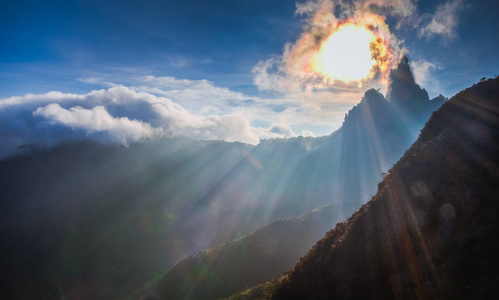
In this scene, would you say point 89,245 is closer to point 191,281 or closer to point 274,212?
point 274,212

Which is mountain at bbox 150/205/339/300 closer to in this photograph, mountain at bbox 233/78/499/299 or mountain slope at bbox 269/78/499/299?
mountain slope at bbox 269/78/499/299

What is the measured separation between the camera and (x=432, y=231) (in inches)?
796

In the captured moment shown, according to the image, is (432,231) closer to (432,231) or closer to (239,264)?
(432,231)

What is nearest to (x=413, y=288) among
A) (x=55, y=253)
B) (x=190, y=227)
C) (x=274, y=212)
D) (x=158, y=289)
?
(x=158, y=289)

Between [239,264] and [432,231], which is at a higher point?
[432,231]

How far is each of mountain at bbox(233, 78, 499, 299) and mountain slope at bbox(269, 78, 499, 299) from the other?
66 mm

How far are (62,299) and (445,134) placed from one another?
18652 cm

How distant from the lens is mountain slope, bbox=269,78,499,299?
1647cm

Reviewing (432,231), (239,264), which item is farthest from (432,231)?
(239,264)

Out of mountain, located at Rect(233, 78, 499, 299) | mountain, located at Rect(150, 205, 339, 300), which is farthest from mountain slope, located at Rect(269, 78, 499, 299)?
mountain, located at Rect(150, 205, 339, 300)

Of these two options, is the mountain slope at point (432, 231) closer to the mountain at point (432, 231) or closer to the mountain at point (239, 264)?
the mountain at point (432, 231)

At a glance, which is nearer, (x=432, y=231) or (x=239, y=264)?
(x=432, y=231)

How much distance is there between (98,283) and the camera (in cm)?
13412

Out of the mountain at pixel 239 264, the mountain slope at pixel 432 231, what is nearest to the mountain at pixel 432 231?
the mountain slope at pixel 432 231
